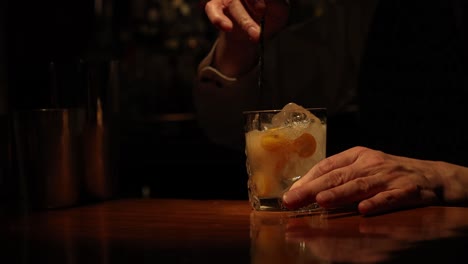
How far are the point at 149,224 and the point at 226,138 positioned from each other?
150 centimetres

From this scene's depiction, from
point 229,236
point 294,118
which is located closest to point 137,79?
point 294,118

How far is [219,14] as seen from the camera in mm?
1532

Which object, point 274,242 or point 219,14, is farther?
point 219,14

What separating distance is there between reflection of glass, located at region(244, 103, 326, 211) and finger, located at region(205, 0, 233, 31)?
0.33m

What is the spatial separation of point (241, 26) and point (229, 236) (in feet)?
2.29

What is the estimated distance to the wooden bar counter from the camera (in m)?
0.81

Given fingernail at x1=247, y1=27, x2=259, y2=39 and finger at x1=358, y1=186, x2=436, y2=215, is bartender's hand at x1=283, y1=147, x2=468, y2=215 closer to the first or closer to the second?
finger at x1=358, y1=186, x2=436, y2=215

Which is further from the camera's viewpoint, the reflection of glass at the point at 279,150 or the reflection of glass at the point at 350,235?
the reflection of glass at the point at 279,150

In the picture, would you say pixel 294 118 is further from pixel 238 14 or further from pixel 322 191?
pixel 238 14

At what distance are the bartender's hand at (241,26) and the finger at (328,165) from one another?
39 cm

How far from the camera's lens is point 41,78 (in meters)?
2.26

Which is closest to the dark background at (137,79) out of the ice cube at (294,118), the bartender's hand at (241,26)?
the bartender's hand at (241,26)

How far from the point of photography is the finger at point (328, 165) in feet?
3.93

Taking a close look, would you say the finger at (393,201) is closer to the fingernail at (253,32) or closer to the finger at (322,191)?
the finger at (322,191)
